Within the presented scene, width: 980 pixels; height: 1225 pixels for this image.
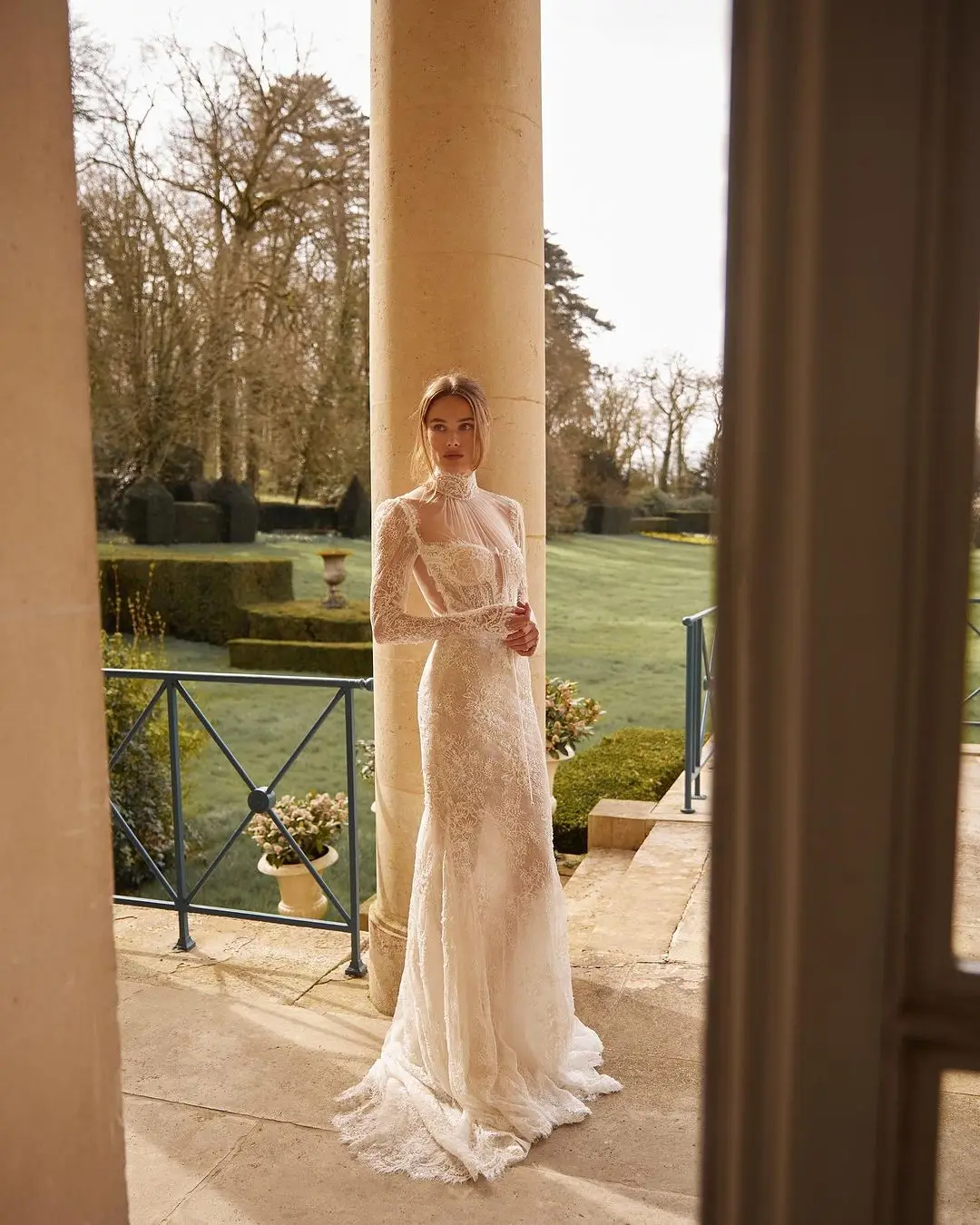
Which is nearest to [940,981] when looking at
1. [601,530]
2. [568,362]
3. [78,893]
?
[78,893]

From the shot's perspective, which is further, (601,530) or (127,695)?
(601,530)

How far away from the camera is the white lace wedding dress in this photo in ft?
8.29

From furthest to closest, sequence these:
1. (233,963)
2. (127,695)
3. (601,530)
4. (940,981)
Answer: (601,530), (127,695), (233,963), (940,981)

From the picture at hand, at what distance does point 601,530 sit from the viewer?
1220 centimetres

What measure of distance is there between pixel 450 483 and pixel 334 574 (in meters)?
11.1

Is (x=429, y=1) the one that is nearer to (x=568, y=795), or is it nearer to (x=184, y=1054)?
(x=184, y=1054)

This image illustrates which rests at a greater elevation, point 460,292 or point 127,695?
point 460,292

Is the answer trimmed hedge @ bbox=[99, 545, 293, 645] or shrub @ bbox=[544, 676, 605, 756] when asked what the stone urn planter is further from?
shrub @ bbox=[544, 676, 605, 756]

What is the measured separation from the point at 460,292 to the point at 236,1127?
2.35 m

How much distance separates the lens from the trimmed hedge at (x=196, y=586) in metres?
13.2

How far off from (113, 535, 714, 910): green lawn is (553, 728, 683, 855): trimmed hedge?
11.5 ft


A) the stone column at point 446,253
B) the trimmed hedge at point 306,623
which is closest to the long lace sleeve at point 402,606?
the stone column at point 446,253

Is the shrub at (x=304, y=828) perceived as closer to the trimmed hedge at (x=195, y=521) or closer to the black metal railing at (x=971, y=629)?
the black metal railing at (x=971, y=629)

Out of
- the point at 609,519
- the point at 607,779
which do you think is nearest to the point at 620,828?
the point at 607,779
